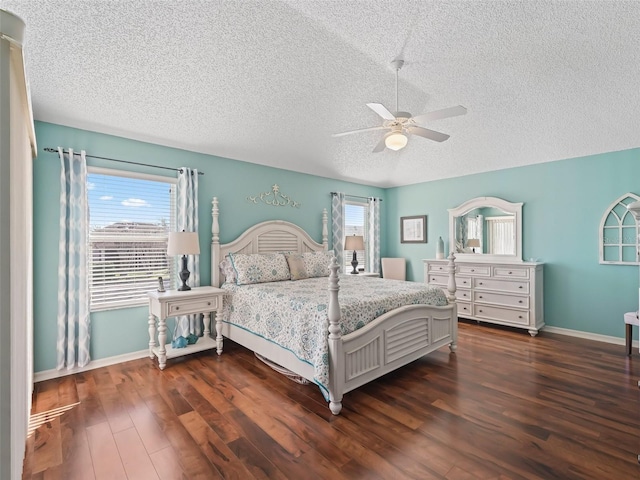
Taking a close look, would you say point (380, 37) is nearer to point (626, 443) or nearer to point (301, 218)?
point (301, 218)

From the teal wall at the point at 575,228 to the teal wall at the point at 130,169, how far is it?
347 centimetres

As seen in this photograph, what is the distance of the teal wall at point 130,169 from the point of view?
125 inches

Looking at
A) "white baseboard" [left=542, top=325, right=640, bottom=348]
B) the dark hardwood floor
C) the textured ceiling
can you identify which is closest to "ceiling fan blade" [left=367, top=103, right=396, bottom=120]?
the textured ceiling

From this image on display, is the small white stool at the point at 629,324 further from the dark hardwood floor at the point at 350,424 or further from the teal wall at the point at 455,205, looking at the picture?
the teal wall at the point at 455,205

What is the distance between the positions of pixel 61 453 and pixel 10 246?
177 cm

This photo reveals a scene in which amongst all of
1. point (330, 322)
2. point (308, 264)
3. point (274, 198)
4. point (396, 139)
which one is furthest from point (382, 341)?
point (274, 198)

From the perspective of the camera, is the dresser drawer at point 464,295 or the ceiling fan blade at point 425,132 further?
the dresser drawer at point 464,295

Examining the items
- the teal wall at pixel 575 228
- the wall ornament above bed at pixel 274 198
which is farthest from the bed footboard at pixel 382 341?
the wall ornament above bed at pixel 274 198

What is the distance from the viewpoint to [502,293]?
15.7 feet

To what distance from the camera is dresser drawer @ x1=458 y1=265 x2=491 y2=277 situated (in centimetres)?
493

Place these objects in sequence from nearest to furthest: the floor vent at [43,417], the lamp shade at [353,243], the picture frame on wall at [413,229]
Result: 1. the floor vent at [43,417]
2. the lamp shade at [353,243]
3. the picture frame on wall at [413,229]

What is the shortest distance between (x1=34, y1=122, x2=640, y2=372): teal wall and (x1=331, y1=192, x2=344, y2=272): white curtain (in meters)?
0.16

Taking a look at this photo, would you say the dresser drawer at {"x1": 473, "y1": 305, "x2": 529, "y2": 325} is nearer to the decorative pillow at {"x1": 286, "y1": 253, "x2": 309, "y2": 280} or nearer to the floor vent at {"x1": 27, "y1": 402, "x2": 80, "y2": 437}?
the decorative pillow at {"x1": 286, "y1": 253, "x2": 309, "y2": 280}

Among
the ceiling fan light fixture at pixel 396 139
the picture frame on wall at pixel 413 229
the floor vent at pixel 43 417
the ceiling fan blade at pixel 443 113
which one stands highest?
the ceiling fan blade at pixel 443 113
